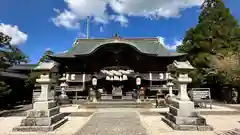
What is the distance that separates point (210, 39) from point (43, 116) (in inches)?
667

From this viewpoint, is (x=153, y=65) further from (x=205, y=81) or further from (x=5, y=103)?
(x=5, y=103)

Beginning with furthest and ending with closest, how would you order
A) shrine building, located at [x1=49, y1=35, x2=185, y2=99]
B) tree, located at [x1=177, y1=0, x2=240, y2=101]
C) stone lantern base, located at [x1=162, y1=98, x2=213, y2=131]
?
tree, located at [x1=177, y1=0, x2=240, y2=101] → shrine building, located at [x1=49, y1=35, x2=185, y2=99] → stone lantern base, located at [x1=162, y1=98, x2=213, y2=131]

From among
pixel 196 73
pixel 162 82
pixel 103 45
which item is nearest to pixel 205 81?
pixel 196 73

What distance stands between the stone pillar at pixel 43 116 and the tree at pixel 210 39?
40.9 ft

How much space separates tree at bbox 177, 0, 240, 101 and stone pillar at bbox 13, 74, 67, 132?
1245cm

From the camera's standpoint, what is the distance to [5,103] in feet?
46.9

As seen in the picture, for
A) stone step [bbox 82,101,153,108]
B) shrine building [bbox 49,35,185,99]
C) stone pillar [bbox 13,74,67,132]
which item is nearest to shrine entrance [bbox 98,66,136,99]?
shrine building [bbox 49,35,185,99]

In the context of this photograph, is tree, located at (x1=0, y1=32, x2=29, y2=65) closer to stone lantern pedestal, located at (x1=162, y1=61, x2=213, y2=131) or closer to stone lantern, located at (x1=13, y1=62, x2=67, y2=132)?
stone lantern, located at (x1=13, y1=62, x2=67, y2=132)

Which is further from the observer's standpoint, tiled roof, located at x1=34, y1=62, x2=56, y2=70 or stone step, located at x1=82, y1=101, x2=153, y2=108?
stone step, located at x1=82, y1=101, x2=153, y2=108

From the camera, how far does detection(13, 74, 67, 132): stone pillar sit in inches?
227

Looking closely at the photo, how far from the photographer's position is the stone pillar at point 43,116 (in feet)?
18.9

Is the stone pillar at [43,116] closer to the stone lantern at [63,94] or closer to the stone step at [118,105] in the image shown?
the stone step at [118,105]

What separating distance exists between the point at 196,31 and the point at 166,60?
211 inches

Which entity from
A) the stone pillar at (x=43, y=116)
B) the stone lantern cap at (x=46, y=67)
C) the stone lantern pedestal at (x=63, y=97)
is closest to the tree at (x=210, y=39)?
the stone lantern pedestal at (x=63, y=97)
